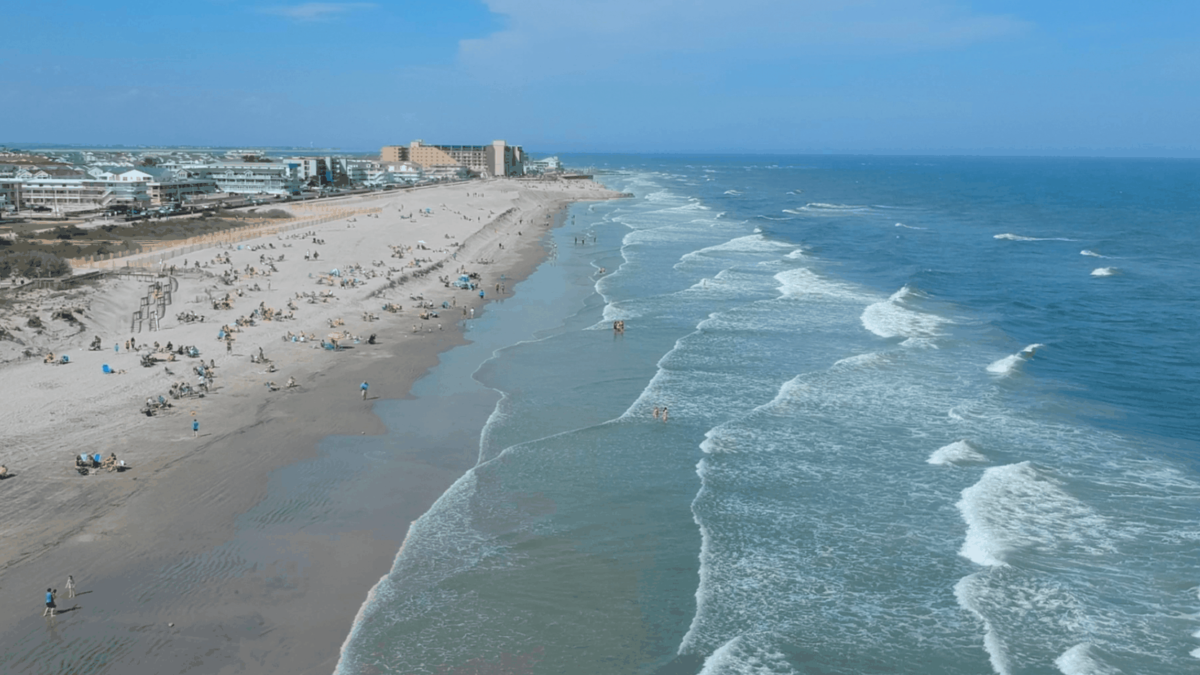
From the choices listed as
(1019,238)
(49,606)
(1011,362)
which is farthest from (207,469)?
(1019,238)

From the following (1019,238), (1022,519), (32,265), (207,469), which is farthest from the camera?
(1019,238)

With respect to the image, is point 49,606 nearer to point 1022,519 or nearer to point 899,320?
point 1022,519

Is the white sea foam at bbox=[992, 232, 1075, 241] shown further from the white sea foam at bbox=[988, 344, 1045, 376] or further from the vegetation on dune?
the vegetation on dune

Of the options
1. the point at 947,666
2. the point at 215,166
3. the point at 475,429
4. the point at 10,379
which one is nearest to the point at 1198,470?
the point at 947,666

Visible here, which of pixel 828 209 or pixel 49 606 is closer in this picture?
pixel 49 606

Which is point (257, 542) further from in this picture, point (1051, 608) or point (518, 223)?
point (518, 223)

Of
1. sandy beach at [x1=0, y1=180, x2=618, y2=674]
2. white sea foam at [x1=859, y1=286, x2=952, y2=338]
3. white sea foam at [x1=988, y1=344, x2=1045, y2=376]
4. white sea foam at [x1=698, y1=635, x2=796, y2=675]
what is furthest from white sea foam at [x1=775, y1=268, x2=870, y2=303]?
white sea foam at [x1=698, y1=635, x2=796, y2=675]

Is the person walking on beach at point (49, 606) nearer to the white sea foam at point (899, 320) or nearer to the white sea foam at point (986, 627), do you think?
the white sea foam at point (986, 627)
